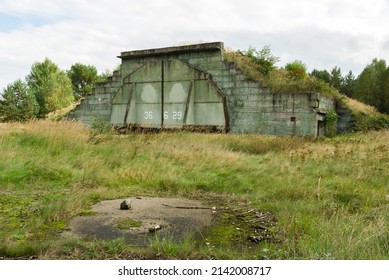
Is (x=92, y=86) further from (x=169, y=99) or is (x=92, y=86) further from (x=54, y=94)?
(x=54, y=94)

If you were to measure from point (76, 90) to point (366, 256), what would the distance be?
62745 millimetres

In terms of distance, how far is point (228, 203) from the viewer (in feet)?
18.6

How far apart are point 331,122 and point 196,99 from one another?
6226 mm

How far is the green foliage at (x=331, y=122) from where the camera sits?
16.1m

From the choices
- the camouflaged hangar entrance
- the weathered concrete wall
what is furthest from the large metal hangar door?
the weathered concrete wall

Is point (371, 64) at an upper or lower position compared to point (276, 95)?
upper

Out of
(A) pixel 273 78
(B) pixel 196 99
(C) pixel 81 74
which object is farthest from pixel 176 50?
(C) pixel 81 74

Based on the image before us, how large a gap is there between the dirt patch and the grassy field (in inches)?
9.4

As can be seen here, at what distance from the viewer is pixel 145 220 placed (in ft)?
14.8

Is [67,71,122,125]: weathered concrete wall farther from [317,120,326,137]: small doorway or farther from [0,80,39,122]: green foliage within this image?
[0,80,39,122]: green foliage

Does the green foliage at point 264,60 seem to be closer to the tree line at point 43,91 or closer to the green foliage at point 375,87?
the tree line at point 43,91

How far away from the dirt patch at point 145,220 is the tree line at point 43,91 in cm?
1657
